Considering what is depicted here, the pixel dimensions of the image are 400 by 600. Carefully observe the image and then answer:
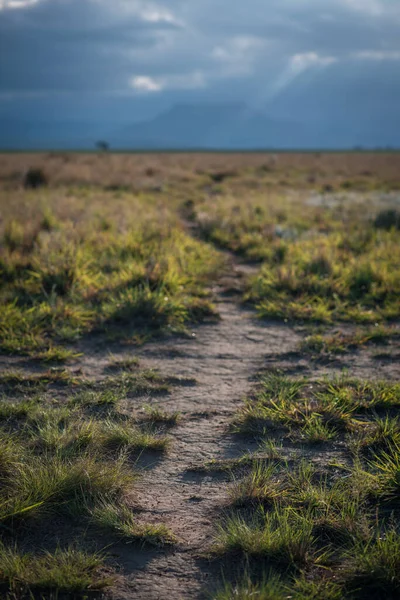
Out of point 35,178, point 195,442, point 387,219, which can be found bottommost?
point 195,442

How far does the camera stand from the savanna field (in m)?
2.21

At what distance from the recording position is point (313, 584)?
6.79 feet

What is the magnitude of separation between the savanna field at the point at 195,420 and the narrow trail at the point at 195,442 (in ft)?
0.04

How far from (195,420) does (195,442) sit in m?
0.29

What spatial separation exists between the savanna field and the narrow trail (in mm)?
12

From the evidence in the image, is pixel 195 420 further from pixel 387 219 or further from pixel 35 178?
pixel 35 178

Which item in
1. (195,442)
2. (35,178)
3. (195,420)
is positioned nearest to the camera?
(195,442)

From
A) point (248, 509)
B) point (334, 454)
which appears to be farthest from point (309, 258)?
point (248, 509)

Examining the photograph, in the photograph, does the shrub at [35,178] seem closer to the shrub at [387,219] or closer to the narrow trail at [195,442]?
the shrub at [387,219]

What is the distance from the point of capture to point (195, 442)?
128 inches

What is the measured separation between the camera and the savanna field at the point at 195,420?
2.21m

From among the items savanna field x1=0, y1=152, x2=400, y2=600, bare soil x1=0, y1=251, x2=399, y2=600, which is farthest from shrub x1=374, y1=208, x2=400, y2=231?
bare soil x1=0, y1=251, x2=399, y2=600

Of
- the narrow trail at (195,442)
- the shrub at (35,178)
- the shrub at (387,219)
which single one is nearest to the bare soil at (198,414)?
the narrow trail at (195,442)

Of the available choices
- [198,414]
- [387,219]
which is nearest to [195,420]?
[198,414]
